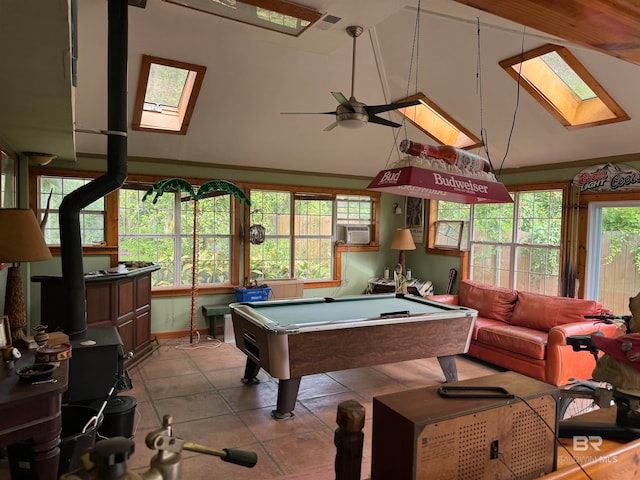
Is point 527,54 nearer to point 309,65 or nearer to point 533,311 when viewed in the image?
point 309,65

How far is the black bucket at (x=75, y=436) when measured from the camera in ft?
7.80

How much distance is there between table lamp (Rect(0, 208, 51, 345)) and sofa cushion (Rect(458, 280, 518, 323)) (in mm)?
5063

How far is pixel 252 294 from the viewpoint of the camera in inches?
249

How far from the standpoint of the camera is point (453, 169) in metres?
2.83

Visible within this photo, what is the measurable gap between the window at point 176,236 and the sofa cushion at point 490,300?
141 inches

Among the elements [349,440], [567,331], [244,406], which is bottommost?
[244,406]

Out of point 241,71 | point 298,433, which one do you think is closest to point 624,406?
point 298,433

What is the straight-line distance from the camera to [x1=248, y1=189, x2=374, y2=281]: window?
277 inches

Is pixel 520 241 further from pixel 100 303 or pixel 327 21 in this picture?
pixel 100 303

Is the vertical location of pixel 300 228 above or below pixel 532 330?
above

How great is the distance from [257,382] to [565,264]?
415 cm

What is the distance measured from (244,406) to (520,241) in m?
4.60

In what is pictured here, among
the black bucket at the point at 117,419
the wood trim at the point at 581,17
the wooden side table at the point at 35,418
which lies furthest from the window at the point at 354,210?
the wood trim at the point at 581,17

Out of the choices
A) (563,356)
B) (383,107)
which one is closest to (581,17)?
(383,107)
